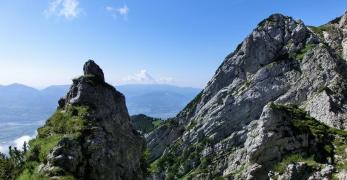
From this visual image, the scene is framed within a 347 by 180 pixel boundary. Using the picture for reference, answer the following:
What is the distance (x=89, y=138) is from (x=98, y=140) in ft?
3.35

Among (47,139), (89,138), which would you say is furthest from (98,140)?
(47,139)

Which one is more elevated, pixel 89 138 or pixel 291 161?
pixel 89 138

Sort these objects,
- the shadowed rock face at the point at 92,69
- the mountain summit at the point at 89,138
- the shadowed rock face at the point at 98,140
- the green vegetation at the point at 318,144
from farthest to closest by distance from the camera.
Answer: the green vegetation at the point at 318,144 < the shadowed rock face at the point at 92,69 < the shadowed rock face at the point at 98,140 < the mountain summit at the point at 89,138

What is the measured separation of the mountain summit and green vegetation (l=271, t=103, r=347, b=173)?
36040mm

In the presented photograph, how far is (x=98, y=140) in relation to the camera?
44969 millimetres

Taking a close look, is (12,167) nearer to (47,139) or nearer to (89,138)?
(47,139)

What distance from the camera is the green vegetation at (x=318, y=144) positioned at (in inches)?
Result: 3166

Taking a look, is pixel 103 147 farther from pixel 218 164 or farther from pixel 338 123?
pixel 218 164

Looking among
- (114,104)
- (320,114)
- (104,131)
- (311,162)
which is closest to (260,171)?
(311,162)

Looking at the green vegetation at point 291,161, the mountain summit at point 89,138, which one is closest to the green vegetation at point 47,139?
the mountain summit at point 89,138

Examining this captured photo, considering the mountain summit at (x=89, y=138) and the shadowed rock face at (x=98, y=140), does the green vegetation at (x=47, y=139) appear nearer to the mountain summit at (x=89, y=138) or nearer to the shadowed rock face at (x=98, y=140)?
the mountain summit at (x=89, y=138)

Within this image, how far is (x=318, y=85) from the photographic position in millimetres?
181125

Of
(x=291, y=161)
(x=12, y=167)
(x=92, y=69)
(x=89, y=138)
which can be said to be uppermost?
(x=92, y=69)

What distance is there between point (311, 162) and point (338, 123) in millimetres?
59529
